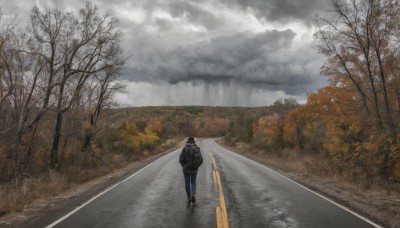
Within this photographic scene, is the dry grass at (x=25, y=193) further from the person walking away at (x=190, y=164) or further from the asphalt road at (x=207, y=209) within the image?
the person walking away at (x=190, y=164)

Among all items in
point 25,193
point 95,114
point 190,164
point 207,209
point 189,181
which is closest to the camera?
point 207,209

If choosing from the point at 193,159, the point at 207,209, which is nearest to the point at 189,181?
the point at 193,159

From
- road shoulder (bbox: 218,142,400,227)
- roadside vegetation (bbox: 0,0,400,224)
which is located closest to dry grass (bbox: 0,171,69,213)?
roadside vegetation (bbox: 0,0,400,224)

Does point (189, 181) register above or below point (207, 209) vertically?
above

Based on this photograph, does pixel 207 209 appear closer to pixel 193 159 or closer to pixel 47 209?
pixel 193 159

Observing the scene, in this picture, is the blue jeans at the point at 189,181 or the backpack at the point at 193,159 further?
the blue jeans at the point at 189,181

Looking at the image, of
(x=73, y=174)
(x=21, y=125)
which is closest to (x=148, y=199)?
(x=73, y=174)

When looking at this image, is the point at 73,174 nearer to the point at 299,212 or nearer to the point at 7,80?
the point at 7,80

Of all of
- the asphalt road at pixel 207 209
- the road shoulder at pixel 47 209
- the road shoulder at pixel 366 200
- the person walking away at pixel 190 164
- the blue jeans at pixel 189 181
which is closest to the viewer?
the asphalt road at pixel 207 209

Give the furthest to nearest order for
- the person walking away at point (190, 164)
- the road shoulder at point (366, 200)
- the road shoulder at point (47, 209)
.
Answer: the person walking away at point (190, 164), the road shoulder at point (366, 200), the road shoulder at point (47, 209)

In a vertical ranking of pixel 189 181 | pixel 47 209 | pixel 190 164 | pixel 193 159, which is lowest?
pixel 47 209

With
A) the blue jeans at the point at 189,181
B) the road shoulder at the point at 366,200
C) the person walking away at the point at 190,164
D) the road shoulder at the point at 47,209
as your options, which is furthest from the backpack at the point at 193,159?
the road shoulder at the point at 366,200

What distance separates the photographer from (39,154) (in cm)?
2547

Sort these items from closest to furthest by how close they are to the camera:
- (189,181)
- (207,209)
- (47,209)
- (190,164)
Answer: (207,209) → (47,209) → (190,164) → (189,181)
